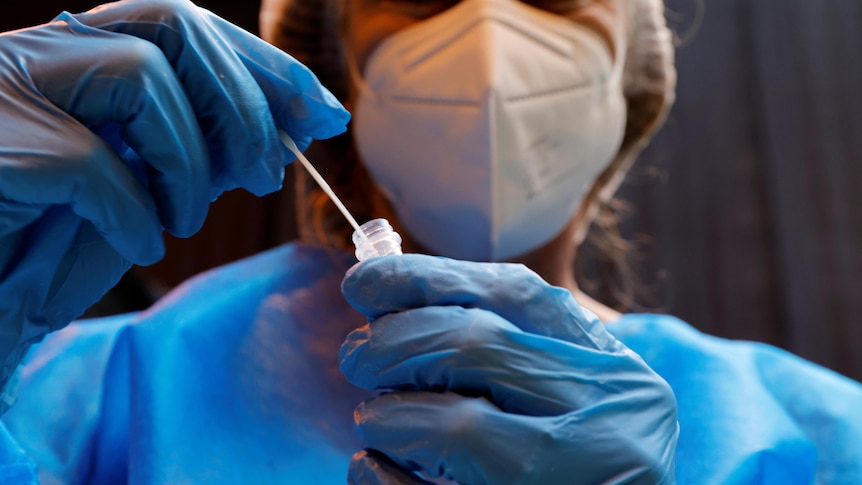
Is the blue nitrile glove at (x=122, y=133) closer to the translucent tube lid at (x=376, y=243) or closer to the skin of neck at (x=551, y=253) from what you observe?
the translucent tube lid at (x=376, y=243)

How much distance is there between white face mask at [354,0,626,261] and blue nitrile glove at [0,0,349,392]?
42cm

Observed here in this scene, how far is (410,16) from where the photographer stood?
1234 mm

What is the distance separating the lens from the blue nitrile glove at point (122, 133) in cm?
65

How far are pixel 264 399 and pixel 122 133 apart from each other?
0.41 meters

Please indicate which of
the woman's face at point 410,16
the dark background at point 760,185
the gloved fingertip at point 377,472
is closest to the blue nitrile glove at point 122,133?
the gloved fingertip at point 377,472

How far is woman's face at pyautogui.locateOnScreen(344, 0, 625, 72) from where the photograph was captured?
1232 mm

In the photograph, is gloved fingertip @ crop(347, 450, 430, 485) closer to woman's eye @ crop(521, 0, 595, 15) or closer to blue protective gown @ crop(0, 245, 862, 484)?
blue protective gown @ crop(0, 245, 862, 484)

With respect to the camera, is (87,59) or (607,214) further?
(607,214)

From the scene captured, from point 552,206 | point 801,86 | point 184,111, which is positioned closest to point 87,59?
point 184,111

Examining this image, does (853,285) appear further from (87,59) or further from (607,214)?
(87,59)

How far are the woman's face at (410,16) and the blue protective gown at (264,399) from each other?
0.37 meters

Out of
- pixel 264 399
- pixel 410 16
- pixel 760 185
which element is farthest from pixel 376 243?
pixel 760 185

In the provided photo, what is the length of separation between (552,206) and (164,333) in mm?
564

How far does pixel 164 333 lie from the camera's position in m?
1.02
